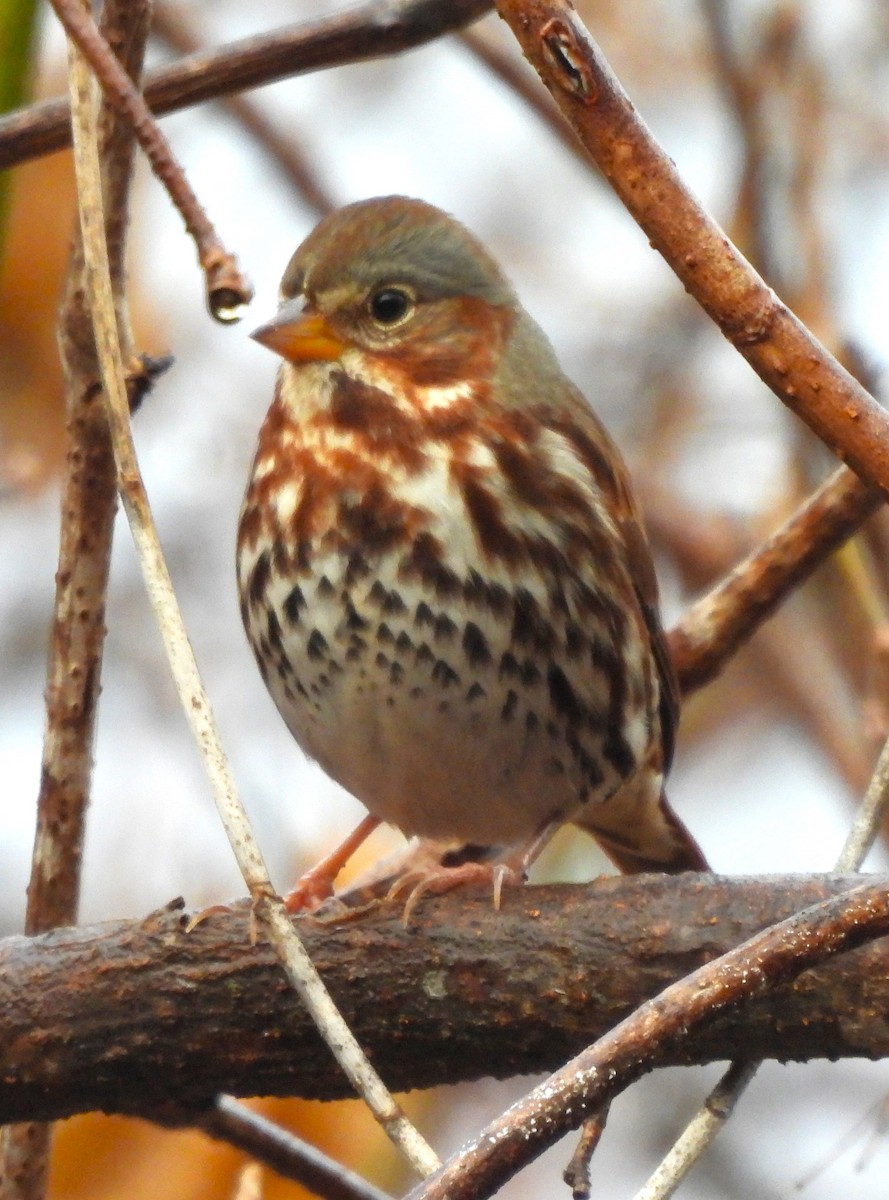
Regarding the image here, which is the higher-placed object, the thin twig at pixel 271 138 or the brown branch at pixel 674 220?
the thin twig at pixel 271 138

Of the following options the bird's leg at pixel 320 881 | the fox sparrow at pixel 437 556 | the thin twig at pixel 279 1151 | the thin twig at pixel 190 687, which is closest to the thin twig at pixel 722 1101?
the thin twig at pixel 190 687

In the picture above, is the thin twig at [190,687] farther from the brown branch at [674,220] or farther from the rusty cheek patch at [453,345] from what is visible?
the rusty cheek patch at [453,345]

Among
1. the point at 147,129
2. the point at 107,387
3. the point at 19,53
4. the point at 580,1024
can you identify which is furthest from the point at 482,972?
the point at 19,53

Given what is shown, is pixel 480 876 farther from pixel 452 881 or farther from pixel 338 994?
pixel 338 994

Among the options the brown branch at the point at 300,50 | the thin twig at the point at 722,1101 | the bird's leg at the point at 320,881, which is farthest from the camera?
the bird's leg at the point at 320,881

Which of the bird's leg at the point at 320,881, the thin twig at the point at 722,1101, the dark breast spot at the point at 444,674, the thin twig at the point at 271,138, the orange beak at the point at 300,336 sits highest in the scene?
the thin twig at the point at 271,138

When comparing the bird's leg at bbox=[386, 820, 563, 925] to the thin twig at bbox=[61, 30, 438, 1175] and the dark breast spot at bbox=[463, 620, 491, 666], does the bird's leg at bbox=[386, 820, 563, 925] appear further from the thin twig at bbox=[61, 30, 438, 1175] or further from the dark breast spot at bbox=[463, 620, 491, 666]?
the thin twig at bbox=[61, 30, 438, 1175]

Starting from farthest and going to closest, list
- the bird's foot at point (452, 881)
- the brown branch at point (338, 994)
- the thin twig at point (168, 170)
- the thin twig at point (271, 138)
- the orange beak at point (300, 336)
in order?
the thin twig at point (271, 138), the orange beak at point (300, 336), the bird's foot at point (452, 881), the brown branch at point (338, 994), the thin twig at point (168, 170)

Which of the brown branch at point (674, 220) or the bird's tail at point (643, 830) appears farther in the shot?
the bird's tail at point (643, 830)
